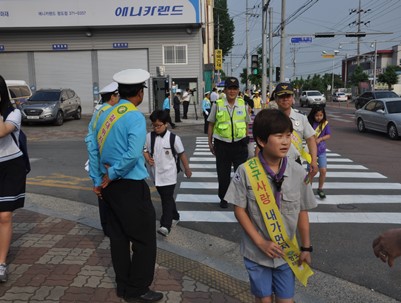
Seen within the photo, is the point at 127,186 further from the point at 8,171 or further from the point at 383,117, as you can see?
the point at 383,117

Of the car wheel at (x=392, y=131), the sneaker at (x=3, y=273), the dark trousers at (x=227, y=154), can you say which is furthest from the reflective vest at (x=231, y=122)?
the car wheel at (x=392, y=131)

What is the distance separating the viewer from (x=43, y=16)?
80.6 ft

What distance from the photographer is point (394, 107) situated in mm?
15438

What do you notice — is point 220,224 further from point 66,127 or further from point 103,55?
point 103,55

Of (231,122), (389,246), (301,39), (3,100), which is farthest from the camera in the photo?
(301,39)

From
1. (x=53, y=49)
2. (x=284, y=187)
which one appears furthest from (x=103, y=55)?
(x=284, y=187)

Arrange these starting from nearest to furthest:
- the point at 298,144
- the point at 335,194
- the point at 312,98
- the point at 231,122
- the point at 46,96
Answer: the point at 298,144
the point at 231,122
the point at 335,194
the point at 46,96
the point at 312,98

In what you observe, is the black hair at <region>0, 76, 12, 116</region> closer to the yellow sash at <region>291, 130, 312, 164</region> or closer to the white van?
the yellow sash at <region>291, 130, 312, 164</region>

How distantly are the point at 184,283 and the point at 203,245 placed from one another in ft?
3.90

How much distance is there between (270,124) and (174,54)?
2408 cm

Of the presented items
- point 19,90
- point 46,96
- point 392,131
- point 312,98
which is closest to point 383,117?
point 392,131

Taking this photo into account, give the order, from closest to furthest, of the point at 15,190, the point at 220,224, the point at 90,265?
the point at 15,190 < the point at 90,265 < the point at 220,224

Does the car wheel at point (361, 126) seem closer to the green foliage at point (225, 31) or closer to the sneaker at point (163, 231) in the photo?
the sneaker at point (163, 231)

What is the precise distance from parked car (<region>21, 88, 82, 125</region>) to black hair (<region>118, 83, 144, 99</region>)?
1762 centimetres
